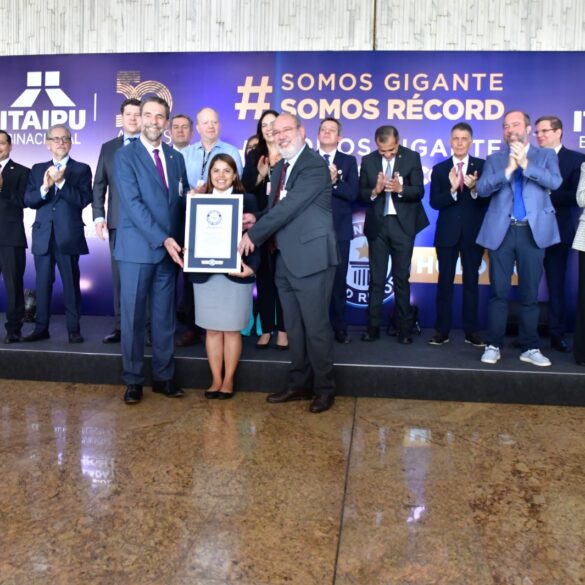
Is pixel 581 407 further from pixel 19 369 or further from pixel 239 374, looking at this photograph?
pixel 19 369

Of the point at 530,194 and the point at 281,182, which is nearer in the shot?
the point at 281,182

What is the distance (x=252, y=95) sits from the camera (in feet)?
17.7

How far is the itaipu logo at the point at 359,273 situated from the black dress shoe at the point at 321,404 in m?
1.86

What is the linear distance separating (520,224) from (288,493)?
2288 mm

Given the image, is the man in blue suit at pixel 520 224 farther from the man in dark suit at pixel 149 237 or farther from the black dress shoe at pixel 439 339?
the man in dark suit at pixel 149 237

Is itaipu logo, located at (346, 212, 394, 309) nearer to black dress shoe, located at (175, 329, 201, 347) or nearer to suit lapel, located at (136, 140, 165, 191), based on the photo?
black dress shoe, located at (175, 329, 201, 347)

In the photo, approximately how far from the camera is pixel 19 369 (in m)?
4.12

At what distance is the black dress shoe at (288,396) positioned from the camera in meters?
3.66

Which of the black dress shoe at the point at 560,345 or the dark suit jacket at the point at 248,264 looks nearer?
the dark suit jacket at the point at 248,264

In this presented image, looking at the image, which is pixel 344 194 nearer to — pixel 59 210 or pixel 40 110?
pixel 59 210

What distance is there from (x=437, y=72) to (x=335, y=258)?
8.48 feet

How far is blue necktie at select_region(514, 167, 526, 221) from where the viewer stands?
153 inches

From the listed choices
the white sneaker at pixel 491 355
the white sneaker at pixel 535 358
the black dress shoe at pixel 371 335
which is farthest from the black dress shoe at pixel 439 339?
the white sneaker at pixel 535 358

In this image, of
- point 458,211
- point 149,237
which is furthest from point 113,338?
point 458,211
